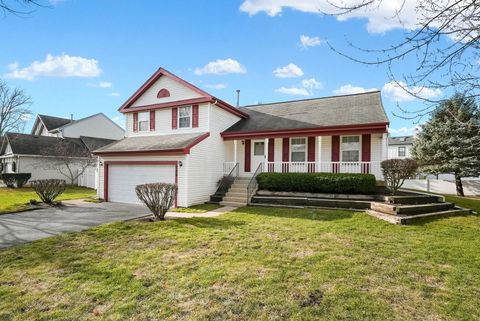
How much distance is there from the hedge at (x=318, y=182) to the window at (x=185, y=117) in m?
4.87

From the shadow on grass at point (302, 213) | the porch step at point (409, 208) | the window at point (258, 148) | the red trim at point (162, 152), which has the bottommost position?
the shadow on grass at point (302, 213)

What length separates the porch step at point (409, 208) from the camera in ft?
28.9

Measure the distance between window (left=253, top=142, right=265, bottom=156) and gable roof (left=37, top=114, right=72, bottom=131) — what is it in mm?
30342

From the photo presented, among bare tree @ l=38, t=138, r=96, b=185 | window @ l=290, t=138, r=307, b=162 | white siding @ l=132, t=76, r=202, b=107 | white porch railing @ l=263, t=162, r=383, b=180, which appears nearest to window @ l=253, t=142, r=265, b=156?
white porch railing @ l=263, t=162, r=383, b=180

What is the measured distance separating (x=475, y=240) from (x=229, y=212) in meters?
7.19

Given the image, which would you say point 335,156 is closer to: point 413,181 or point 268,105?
point 268,105

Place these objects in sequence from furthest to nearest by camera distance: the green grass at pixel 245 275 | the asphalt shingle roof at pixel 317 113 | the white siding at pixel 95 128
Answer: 1. the white siding at pixel 95 128
2. the asphalt shingle roof at pixel 317 113
3. the green grass at pixel 245 275

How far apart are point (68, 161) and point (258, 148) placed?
19603mm

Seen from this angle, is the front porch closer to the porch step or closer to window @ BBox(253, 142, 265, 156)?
window @ BBox(253, 142, 265, 156)

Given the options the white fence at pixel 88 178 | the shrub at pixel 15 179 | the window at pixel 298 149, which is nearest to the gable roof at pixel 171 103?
the window at pixel 298 149

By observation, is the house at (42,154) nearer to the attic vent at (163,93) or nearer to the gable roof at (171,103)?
the gable roof at (171,103)

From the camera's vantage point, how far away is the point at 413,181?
22.4 m

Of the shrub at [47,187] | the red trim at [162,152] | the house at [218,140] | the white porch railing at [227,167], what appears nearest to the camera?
the red trim at [162,152]

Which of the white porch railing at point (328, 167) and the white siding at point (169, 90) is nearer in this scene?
the white porch railing at point (328, 167)
